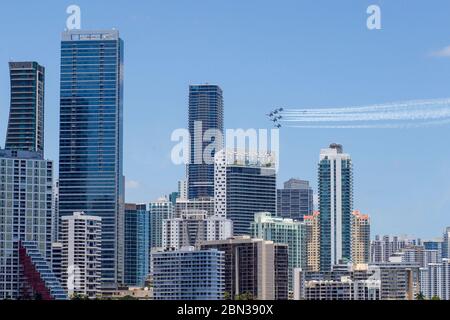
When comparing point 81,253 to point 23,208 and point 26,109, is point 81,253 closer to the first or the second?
point 23,208

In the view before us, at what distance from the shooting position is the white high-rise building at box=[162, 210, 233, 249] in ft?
142

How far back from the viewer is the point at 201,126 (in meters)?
46.2

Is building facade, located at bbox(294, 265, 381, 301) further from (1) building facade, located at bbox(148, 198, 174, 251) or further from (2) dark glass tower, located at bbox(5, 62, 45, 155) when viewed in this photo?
(2) dark glass tower, located at bbox(5, 62, 45, 155)

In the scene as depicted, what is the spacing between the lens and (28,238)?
151 ft

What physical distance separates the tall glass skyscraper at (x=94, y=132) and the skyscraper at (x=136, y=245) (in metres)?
0.50

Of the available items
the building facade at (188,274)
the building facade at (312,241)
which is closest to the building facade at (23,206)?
the building facade at (188,274)

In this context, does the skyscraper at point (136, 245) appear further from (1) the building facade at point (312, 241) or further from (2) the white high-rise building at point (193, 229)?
(1) the building facade at point (312, 241)

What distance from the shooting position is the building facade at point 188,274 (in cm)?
3228

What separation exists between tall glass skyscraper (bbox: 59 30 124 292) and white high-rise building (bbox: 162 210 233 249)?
2196 mm

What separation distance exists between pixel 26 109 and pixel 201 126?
10224 mm

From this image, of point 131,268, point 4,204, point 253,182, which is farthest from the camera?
point 4,204
